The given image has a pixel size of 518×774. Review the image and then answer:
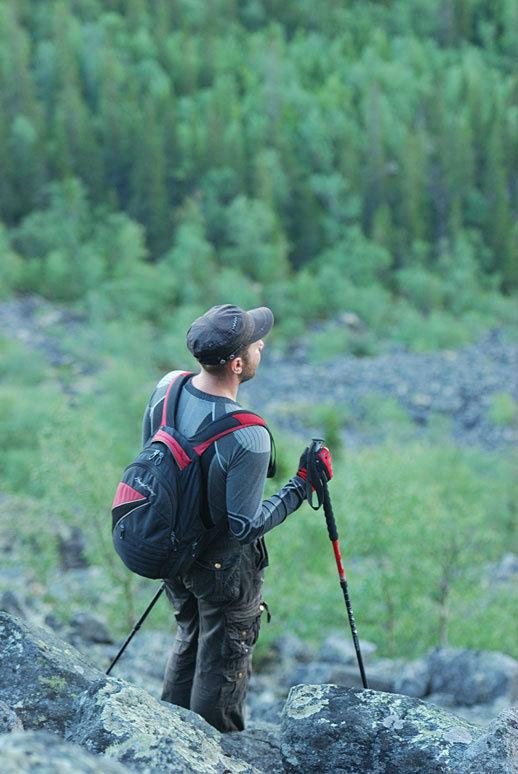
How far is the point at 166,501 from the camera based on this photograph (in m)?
4.17

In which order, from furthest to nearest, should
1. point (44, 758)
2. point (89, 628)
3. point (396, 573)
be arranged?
point (396, 573)
point (89, 628)
point (44, 758)

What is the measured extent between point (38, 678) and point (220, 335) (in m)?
2.25

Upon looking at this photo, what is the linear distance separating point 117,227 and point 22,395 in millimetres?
36897

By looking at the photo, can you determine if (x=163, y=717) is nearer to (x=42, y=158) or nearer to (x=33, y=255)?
(x=33, y=255)

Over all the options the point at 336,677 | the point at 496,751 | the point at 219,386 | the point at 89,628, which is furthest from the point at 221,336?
the point at 89,628

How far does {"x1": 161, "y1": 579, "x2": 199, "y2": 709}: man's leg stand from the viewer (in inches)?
193

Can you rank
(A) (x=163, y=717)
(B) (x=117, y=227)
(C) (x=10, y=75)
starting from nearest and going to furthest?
1. (A) (x=163, y=717)
2. (B) (x=117, y=227)
3. (C) (x=10, y=75)

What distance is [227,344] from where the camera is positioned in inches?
166

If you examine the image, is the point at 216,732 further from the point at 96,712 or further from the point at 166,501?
the point at 166,501

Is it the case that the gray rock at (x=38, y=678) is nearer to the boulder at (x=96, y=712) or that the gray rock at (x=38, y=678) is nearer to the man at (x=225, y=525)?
the boulder at (x=96, y=712)

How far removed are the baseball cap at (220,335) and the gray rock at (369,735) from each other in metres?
2.09

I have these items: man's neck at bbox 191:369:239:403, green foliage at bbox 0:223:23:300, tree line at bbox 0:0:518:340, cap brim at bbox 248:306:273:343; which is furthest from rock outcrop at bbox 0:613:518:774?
tree line at bbox 0:0:518:340

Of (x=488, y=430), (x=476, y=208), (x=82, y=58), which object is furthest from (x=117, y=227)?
(x=488, y=430)

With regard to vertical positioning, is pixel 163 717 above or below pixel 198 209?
below
